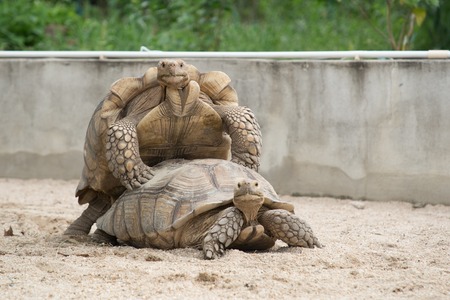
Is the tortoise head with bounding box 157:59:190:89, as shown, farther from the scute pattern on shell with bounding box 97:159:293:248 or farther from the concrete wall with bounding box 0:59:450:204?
the concrete wall with bounding box 0:59:450:204

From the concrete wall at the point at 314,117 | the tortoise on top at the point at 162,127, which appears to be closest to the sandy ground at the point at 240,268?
the tortoise on top at the point at 162,127

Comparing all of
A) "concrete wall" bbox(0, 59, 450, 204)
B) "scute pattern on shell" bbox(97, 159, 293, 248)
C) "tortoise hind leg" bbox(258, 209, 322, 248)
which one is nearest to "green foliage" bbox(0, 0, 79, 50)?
"concrete wall" bbox(0, 59, 450, 204)

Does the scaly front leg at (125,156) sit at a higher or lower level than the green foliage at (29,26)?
lower

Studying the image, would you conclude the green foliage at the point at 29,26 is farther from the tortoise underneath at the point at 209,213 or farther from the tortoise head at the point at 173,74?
the tortoise underneath at the point at 209,213

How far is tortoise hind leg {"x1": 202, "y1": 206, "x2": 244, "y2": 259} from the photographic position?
4.18 metres

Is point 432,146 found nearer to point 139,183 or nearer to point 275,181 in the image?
point 275,181

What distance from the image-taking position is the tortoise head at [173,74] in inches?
180

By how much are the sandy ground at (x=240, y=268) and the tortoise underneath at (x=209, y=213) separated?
0.08 metres

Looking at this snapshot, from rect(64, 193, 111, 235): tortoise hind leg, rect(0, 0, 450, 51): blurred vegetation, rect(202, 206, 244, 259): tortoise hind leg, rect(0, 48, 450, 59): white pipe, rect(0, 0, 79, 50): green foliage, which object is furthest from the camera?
rect(0, 0, 79, 50): green foliage

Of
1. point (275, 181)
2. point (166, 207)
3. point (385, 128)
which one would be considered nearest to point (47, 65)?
point (275, 181)

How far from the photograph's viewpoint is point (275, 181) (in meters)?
7.04

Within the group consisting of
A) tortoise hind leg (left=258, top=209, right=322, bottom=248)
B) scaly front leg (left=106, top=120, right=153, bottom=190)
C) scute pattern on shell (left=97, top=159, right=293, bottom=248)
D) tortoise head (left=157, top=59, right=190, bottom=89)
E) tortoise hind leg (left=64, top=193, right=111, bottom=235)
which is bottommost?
tortoise hind leg (left=64, top=193, right=111, bottom=235)

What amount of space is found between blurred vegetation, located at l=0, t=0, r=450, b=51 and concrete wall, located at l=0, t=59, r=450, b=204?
4.95 ft

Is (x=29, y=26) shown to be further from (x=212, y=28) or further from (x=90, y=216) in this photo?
(x=90, y=216)
